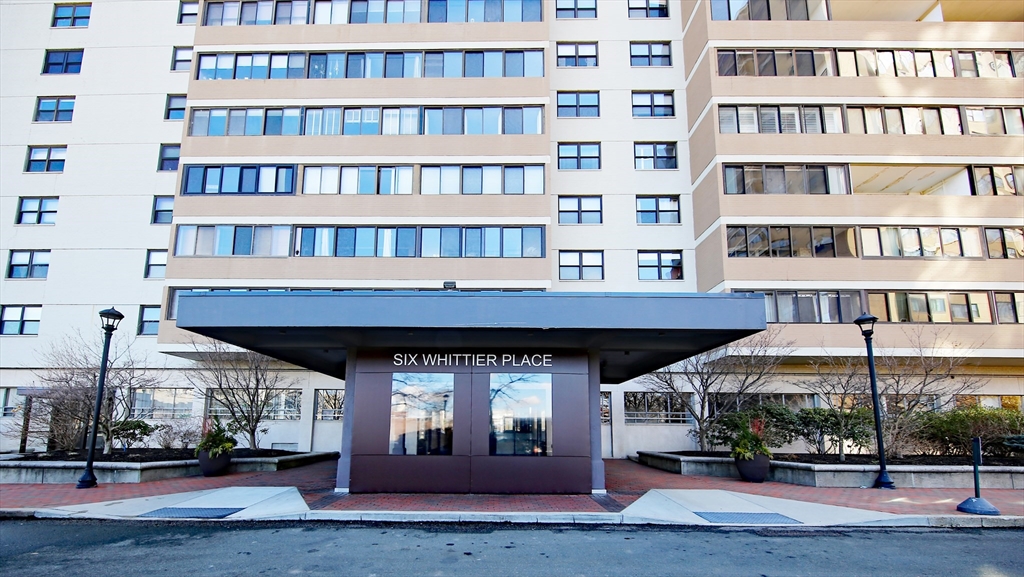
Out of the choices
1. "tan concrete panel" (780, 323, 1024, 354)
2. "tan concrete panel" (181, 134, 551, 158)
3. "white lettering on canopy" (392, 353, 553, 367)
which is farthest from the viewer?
"tan concrete panel" (181, 134, 551, 158)

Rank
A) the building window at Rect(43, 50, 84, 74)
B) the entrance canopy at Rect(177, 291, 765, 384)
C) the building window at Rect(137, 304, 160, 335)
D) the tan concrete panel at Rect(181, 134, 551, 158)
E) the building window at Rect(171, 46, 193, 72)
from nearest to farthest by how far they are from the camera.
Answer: the entrance canopy at Rect(177, 291, 765, 384)
the tan concrete panel at Rect(181, 134, 551, 158)
the building window at Rect(137, 304, 160, 335)
the building window at Rect(171, 46, 193, 72)
the building window at Rect(43, 50, 84, 74)

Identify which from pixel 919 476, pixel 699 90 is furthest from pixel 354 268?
pixel 919 476

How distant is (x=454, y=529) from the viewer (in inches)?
377

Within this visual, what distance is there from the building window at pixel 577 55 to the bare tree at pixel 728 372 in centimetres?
1553

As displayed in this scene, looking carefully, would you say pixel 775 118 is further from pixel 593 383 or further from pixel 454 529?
pixel 454 529

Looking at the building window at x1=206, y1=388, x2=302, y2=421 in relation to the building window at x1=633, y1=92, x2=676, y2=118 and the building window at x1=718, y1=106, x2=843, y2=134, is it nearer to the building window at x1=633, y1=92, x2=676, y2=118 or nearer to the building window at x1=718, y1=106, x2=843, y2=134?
the building window at x1=633, y1=92, x2=676, y2=118

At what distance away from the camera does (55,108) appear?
3005 centimetres

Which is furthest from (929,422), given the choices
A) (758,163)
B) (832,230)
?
(758,163)

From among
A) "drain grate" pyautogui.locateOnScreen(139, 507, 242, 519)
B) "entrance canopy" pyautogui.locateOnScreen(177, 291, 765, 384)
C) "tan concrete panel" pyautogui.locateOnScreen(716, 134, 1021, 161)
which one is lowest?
"drain grate" pyautogui.locateOnScreen(139, 507, 242, 519)

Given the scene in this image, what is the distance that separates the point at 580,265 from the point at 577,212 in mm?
2545

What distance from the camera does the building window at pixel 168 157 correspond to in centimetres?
2888

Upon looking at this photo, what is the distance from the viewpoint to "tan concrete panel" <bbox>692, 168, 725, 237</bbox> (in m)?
25.3

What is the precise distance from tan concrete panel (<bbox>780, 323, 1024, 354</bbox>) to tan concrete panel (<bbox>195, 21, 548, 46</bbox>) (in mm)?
16949

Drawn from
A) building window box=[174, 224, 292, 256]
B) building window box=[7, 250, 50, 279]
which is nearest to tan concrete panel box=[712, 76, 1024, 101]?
building window box=[174, 224, 292, 256]
